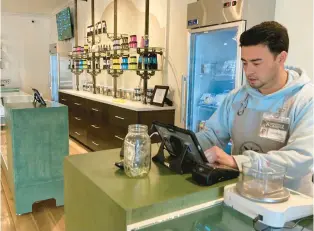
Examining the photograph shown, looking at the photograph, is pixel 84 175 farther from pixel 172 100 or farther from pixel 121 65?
pixel 121 65

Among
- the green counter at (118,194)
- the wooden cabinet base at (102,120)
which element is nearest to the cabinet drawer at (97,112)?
the wooden cabinet base at (102,120)

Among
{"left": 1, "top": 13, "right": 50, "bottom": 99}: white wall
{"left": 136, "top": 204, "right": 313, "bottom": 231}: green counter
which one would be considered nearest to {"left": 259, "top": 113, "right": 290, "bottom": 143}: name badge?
{"left": 136, "top": 204, "right": 313, "bottom": 231}: green counter

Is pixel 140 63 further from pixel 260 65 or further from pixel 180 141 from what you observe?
pixel 180 141

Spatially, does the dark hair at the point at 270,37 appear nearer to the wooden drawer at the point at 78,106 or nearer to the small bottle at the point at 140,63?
the small bottle at the point at 140,63

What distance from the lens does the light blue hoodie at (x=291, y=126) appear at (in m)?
1.31

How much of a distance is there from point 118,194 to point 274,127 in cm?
89

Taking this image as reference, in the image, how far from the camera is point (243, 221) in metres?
1.09

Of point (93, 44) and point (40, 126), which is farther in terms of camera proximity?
point (93, 44)

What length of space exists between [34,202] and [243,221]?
2684 millimetres

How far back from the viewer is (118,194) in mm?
1104

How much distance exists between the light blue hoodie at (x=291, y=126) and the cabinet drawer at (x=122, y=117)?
2049mm

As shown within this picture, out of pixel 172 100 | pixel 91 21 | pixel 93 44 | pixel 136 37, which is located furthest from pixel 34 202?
pixel 91 21

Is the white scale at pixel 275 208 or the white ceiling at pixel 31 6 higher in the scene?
the white ceiling at pixel 31 6

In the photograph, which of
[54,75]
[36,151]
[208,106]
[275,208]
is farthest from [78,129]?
[275,208]
